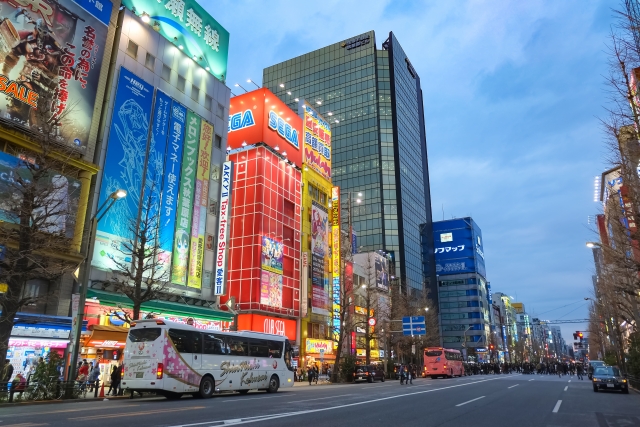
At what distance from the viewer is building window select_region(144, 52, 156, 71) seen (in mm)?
33312

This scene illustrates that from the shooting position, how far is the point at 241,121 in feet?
158

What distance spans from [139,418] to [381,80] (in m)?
99.4

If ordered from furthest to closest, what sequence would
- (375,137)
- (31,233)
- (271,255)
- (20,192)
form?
1. (375,137)
2. (271,255)
3. (20,192)
4. (31,233)

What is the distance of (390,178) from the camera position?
96.1 metres

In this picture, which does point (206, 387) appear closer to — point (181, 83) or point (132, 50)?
point (132, 50)

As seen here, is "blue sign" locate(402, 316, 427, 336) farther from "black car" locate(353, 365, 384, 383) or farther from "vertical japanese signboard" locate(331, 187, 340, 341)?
"vertical japanese signboard" locate(331, 187, 340, 341)

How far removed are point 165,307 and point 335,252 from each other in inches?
992

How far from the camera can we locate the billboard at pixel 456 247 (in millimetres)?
111375

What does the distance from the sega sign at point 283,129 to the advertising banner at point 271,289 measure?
15.8 metres

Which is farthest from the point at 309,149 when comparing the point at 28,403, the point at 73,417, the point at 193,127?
the point at 73,417

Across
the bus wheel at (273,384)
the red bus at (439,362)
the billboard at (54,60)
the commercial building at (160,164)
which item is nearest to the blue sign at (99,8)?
the billboard at (54,60)

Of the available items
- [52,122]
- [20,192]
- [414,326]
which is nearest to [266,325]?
[414,326]

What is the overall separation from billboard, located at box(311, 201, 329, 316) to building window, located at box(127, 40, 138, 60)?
26448mm

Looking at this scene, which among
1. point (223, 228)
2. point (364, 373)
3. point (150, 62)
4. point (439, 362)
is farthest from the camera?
point (439, 362)
